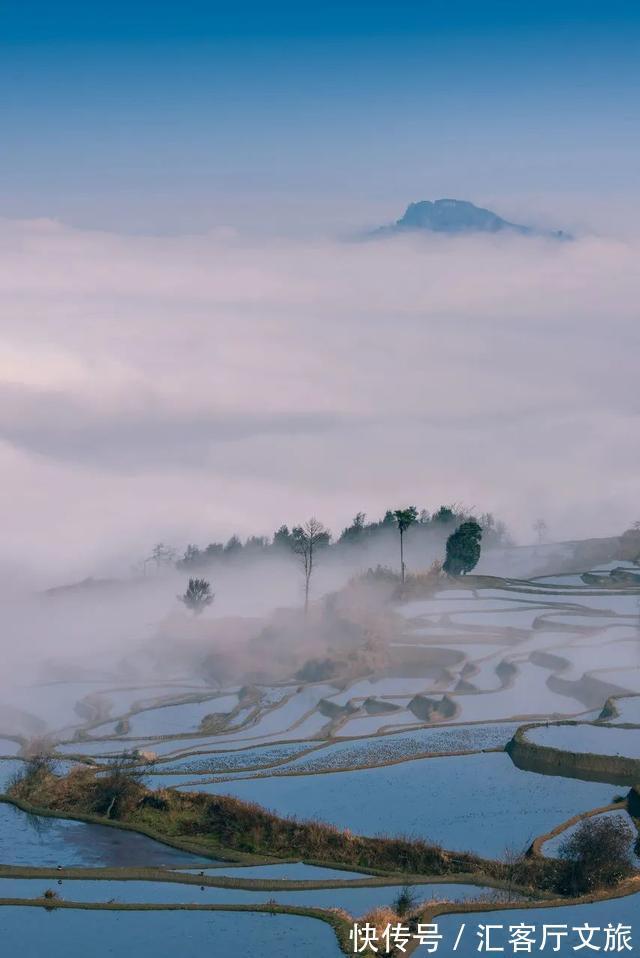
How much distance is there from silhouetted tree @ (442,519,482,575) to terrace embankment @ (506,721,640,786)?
54.6 meters

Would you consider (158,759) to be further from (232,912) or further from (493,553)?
(493,553)

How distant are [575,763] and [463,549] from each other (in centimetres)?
5696

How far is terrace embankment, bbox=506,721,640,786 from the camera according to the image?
157 feet

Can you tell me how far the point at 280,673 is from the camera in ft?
271

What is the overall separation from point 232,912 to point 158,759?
2753 centimetres

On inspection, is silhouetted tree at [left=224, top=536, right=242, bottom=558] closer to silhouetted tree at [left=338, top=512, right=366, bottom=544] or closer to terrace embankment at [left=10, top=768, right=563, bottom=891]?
silhouetted tree at [left=338, top=512, right=366, bottom=544]

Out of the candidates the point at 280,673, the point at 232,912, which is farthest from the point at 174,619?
the point at 232,912

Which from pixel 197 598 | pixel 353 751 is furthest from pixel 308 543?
pixel 353 751

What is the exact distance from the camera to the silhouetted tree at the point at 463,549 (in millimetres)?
105500

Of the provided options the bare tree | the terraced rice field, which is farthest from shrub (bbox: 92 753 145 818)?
the bare tree

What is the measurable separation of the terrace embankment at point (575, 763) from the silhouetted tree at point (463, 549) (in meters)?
54.6

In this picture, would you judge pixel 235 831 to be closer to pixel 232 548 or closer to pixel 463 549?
pixel 463 549

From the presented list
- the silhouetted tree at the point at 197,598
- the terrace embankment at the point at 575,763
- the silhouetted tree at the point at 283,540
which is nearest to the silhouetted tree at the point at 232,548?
the silhouetted tree at the point at 283,540

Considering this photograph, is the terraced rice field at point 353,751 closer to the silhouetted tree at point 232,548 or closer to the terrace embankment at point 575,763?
the terrace embankment at point 575,763
